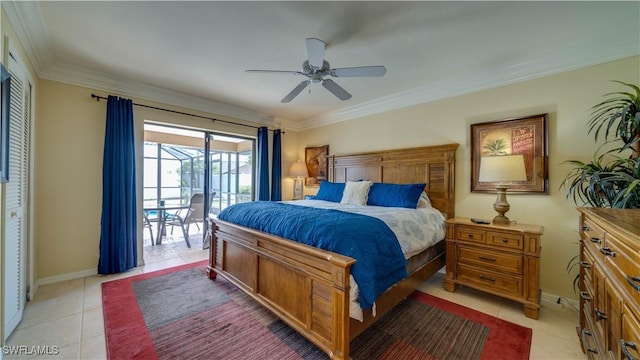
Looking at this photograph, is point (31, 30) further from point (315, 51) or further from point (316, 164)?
point (316, 164)

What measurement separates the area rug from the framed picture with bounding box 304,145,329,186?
2.83 metres

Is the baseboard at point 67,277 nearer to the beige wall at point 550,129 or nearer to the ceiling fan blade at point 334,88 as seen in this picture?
the ceiling fan blade at point 334,88

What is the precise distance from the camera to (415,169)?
3564 millimetres

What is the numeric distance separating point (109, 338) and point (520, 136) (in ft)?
14.0

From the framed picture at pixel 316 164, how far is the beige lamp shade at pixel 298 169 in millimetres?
154

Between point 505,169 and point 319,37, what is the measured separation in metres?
2.19

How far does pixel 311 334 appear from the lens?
1.75 meters

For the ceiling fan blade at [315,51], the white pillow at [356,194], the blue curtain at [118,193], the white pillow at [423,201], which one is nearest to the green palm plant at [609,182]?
the white pillow at [423,201]

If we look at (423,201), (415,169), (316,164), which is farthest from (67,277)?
(415,169)

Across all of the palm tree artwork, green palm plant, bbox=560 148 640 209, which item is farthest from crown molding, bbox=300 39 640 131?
green palm plant, bbox=560 148 640 209

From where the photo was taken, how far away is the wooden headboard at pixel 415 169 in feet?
10.6

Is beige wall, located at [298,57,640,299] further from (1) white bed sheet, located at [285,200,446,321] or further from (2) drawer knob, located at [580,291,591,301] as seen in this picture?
(2) drawer knob, located at [580,291,591,301]

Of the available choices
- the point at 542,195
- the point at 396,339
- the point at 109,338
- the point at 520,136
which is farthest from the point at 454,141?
the point at 109,338

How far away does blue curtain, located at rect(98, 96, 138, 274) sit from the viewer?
3.17 m
